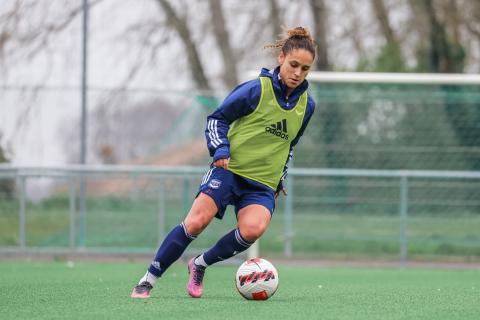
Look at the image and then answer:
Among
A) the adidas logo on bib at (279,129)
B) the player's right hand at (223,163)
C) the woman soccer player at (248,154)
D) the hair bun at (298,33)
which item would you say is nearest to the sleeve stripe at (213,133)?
the woman soccer player at (248,154)

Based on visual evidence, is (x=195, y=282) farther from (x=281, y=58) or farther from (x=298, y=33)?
(x=298, y=33)

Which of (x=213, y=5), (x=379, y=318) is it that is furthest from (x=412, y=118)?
(x=379, y=318)

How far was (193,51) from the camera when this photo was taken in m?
20.4

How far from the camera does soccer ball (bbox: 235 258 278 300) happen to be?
21.4ft

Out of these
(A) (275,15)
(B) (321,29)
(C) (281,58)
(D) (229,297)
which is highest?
(A) (275,15)

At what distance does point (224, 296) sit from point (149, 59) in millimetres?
12847

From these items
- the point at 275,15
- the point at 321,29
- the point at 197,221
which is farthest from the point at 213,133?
the point at 321,29

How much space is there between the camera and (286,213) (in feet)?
42.5

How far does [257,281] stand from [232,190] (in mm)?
625

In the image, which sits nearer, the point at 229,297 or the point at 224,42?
the point at 229,297

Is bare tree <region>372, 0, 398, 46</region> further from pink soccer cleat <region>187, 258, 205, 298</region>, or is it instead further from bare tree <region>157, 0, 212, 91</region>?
pink soccer cleat <region>187, 258, 205, 298</region>

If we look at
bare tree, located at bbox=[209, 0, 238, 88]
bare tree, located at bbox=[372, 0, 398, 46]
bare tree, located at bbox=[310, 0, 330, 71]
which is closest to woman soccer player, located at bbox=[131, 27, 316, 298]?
bare tree, located at bbox=[209, 0, 238, 88]

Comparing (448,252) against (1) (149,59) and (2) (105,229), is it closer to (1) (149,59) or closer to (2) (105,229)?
(2) (105,229)

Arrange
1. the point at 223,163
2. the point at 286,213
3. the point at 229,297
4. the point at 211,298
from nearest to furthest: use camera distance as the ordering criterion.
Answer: the point at 223,163
the point at 211,298
the point at 229,297
the point at 286,213
